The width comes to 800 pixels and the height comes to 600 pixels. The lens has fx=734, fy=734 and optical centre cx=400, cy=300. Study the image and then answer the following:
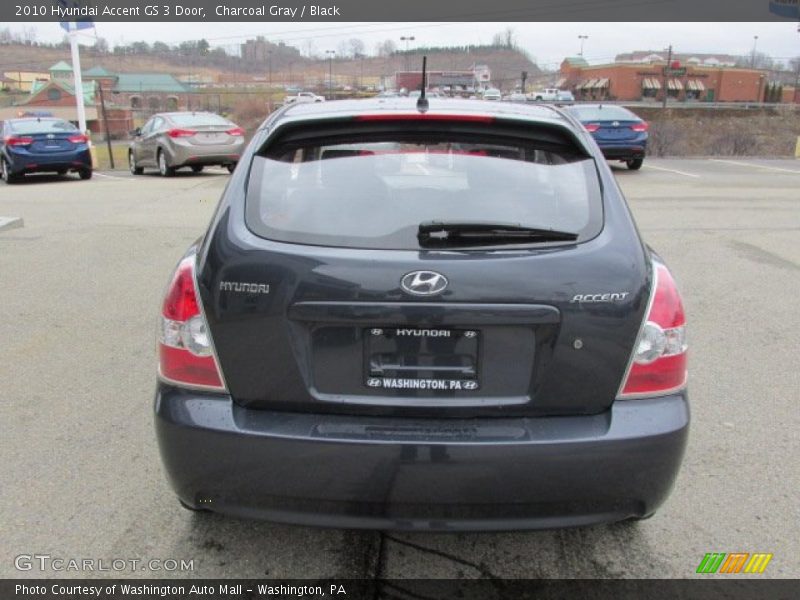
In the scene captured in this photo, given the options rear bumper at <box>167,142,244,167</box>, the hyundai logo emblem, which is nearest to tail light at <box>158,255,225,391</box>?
the hyundai logo emblem

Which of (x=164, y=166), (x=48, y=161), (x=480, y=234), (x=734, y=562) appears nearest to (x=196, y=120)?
(x=164, y=166)

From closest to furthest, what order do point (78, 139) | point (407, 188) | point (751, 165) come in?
1. point (407, 188)
2. point (78, 139)
3. point (751, 165)

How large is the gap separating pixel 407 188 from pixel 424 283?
0.51 meters

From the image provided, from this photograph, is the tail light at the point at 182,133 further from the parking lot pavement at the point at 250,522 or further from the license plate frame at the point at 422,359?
the license plate frame at the point at 422,359

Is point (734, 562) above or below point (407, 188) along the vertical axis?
below

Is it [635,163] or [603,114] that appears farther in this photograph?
[635,163]

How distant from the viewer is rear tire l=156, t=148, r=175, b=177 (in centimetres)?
1742

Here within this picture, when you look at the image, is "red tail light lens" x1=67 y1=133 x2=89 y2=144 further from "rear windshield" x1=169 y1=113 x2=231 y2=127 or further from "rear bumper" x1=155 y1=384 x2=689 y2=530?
"rear bumper" x1=155 y1=384 x2=689 y2=530

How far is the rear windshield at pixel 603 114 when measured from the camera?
56.2 ft

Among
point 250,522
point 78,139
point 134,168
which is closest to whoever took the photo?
point 250,522

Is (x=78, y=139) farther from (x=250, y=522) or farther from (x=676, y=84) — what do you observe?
(x=676, y=84)

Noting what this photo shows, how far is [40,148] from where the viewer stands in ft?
56.6

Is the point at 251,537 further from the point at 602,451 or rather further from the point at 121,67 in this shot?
the point at 121,67

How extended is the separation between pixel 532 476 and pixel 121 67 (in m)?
148
